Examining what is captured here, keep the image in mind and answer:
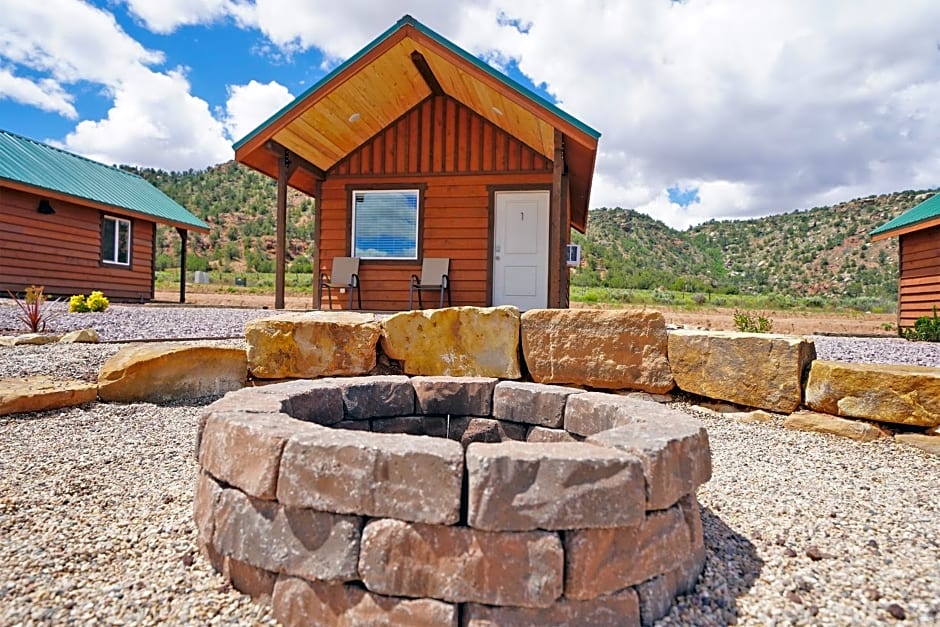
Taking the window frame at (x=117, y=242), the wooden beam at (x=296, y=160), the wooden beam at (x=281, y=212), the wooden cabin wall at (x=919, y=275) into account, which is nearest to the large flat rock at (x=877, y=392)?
the wooden beam at (x=281, y=212)

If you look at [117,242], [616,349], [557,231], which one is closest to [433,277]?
[557,231]

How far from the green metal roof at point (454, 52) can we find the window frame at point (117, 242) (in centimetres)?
918

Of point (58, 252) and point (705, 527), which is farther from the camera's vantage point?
point (58, 252)

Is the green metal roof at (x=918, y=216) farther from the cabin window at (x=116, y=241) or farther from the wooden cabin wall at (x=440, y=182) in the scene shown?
the cabin window at (x=116, y=241)

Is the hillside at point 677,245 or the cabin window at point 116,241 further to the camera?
the hillside at point 677,245

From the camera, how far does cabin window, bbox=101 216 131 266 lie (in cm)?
1474

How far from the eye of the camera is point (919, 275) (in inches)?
486

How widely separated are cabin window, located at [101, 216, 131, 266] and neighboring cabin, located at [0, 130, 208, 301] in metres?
0.02

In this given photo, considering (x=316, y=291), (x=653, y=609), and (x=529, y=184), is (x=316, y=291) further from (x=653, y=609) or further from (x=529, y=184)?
(x=653, y=609)

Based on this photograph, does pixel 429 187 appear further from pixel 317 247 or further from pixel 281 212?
pixel 281 212

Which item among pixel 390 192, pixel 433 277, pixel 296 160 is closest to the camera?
pixel 296 160

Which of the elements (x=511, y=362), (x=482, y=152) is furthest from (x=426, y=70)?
(x=511, y=362)

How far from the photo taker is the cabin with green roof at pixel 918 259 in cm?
1168

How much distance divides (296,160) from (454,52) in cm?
322
